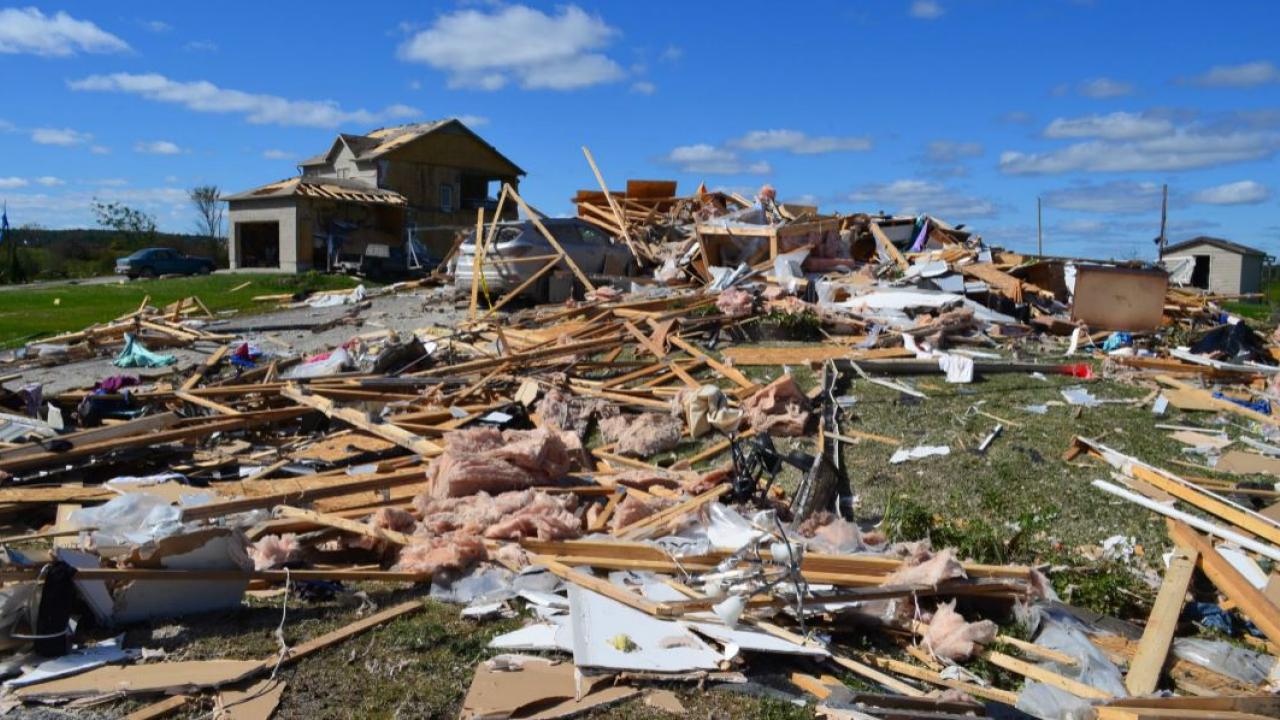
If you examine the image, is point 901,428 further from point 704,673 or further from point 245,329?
point 245,329

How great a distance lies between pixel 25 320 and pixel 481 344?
477 inches

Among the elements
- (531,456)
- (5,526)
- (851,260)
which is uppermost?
(851,260)

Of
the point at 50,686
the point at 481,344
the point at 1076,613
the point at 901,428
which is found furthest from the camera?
the point at 481,344

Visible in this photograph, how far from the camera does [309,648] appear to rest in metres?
4.60

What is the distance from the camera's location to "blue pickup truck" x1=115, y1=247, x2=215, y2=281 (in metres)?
34.1

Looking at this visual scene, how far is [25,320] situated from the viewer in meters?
19.0

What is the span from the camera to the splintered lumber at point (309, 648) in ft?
12.9

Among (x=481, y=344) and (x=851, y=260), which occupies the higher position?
(x=851, y=260)

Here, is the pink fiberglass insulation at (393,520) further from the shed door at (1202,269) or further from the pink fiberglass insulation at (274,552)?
the shed door at (1202,269)

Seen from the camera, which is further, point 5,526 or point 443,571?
point 5,526

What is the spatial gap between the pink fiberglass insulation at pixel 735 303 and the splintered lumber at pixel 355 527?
659cm

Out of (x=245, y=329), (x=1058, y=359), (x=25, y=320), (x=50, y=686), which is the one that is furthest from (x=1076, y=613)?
(x=25, y=320)

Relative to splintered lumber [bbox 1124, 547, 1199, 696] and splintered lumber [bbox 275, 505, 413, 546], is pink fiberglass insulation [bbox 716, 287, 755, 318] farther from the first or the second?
splintered lumber [bbox 1124, 547, 1199, 696]

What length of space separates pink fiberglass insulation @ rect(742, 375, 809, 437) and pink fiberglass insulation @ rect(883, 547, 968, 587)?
10.2 ft
